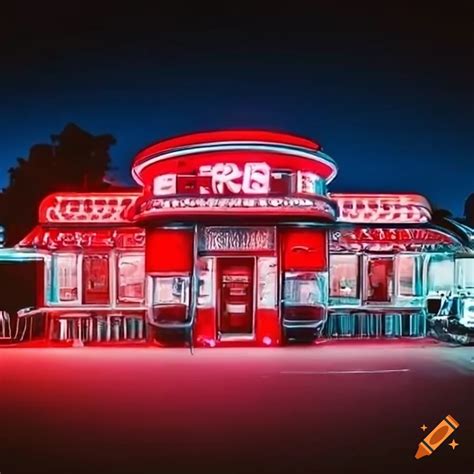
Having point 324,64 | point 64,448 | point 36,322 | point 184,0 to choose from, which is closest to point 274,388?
point 64,448

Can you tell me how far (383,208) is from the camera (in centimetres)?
263

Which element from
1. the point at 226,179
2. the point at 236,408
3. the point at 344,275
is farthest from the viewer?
the point at 344,275

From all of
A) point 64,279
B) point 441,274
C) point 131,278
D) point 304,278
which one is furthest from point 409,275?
point 64,279

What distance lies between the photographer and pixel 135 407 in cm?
246

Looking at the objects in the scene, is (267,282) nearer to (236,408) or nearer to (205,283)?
(205,283)

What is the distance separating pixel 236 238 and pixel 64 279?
0.73m

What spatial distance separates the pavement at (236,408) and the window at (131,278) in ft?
0.70

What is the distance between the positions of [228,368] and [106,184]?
2.86 ft

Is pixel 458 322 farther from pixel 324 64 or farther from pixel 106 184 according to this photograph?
pixel 106 184

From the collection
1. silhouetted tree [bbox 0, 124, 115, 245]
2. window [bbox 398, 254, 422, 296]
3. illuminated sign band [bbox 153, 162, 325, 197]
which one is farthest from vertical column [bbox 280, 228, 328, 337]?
silhouetted tree [bbox 0, 124, 115, 245]

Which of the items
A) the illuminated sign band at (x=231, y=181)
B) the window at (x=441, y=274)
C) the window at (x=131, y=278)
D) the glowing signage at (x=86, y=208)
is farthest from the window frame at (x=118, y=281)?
the window at (x=441, y=274)

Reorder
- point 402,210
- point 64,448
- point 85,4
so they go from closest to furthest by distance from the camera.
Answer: point 64,448 < point 85,4 < point 402,210

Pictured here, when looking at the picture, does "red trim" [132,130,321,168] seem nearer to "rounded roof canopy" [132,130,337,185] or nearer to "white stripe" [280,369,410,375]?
"rounded roof canopy" [132,130,337,185]

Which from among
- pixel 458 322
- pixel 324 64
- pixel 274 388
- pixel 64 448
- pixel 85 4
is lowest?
pixel 64 448
